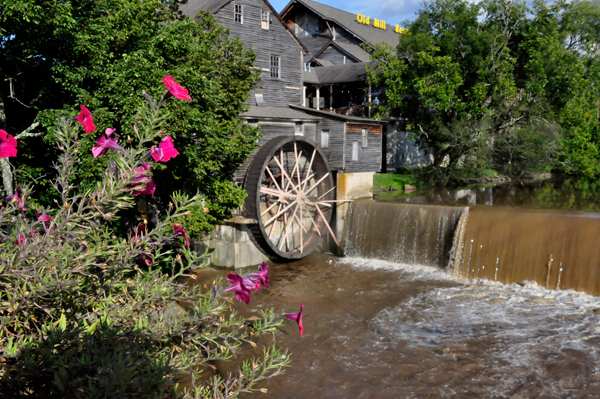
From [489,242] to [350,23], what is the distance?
26398mm

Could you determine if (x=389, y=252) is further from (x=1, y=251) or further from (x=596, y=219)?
(x=1, y=251)

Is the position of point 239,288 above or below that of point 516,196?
above

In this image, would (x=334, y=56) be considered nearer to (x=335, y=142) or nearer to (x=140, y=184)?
(x=335, y=142)

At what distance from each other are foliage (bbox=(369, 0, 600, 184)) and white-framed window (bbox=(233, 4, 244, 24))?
7.16 metres

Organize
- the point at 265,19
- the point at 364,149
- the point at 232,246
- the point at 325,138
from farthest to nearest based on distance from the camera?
the point at 265,19, the point at 364,149, the point at 325,138, the point at 232,246

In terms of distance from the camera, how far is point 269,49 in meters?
24.2

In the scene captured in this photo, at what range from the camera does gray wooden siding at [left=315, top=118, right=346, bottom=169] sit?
1967 centimetres

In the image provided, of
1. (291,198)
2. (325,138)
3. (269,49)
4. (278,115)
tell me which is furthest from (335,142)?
(269,49)

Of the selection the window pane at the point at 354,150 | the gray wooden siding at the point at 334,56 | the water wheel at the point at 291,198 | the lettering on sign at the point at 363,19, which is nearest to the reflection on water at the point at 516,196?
the window pane at the point at 354,150

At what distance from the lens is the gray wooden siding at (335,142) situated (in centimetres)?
1967

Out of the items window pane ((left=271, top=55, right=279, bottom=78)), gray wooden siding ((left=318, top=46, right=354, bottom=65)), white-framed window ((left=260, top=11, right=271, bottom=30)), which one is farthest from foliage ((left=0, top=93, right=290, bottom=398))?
gray wooden siding ((left=318, top=46, right=354, bottom=65))

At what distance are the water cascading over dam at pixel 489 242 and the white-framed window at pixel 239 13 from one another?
11013 mm

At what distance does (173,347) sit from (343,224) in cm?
1610

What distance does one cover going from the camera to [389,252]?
16812mm
